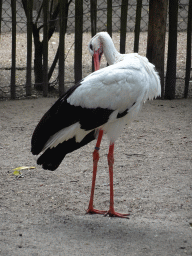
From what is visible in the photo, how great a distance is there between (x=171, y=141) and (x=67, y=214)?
6.43 ft

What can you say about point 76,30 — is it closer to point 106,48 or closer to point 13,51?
point 13,51

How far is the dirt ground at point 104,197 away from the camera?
2.74 m

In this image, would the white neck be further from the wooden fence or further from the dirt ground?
the wooden fence

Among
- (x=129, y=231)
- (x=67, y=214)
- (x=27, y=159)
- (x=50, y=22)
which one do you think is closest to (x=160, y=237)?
(x=129, y=231)

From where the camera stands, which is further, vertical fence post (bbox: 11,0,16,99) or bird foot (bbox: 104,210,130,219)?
vertical fence post (bbox: 11,0,16,99)

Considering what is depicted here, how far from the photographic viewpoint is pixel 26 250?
2.62 metres

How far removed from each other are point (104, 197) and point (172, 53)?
329 centimetres

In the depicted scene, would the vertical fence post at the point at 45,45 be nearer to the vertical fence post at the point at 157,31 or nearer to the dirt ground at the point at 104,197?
the dirt ground at the point at 104,197

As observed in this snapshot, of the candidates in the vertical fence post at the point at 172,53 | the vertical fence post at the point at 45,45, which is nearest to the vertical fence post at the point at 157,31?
the vertical fence post at the point at 172,53

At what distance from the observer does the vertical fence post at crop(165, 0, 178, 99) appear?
6.02 meters

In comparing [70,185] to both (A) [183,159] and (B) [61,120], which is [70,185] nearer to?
(B) [61,120]

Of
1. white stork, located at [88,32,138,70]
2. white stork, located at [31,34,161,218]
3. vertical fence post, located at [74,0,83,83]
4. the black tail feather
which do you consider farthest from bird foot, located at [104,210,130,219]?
vertical fence post, located at [74,0,83,83]

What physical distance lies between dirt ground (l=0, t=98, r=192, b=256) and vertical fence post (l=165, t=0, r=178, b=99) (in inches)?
43.8

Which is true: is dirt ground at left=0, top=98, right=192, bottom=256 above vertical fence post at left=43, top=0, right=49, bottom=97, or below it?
below
